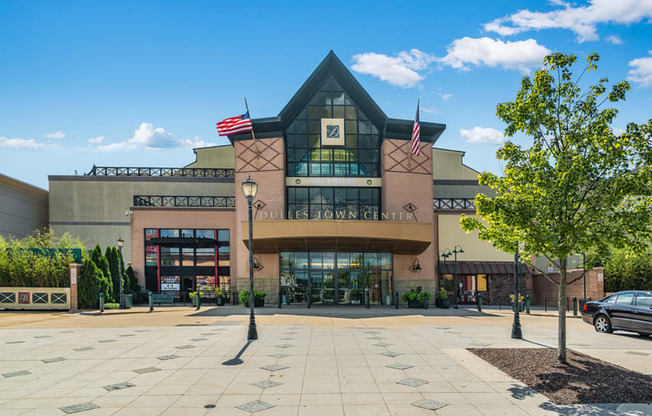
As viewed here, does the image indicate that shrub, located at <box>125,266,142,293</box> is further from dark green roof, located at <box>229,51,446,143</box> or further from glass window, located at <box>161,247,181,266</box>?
dark green roof, located at <box>229,51,446,143</box>

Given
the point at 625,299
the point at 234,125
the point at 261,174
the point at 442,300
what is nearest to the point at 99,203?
the point at 261,174

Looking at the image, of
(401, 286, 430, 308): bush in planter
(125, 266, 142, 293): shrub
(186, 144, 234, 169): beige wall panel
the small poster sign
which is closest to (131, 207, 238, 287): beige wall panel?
(125, 266, 142, 293): shrub

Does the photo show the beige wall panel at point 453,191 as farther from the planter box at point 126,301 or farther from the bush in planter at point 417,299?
the planter box at point 126,301

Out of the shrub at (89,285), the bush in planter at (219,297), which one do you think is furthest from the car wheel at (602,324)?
the shrub at (89,285)

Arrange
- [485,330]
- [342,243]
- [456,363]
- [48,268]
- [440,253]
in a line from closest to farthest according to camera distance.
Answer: [456,363]
[485,330]
[48,268]
[342,243]
[440,253]

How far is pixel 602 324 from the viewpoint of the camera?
18859 millimetres

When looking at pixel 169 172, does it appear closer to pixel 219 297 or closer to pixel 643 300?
pixel 219 297

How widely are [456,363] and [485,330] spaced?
779 cm

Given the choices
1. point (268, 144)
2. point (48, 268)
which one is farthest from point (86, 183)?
point (268, 144)

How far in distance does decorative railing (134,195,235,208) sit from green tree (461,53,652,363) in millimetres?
30741

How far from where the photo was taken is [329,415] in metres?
7.92

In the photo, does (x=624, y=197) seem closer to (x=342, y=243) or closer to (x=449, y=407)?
(x=449, y=407)

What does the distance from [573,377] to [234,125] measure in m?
26.2

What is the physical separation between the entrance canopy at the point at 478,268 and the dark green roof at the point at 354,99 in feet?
33.7
